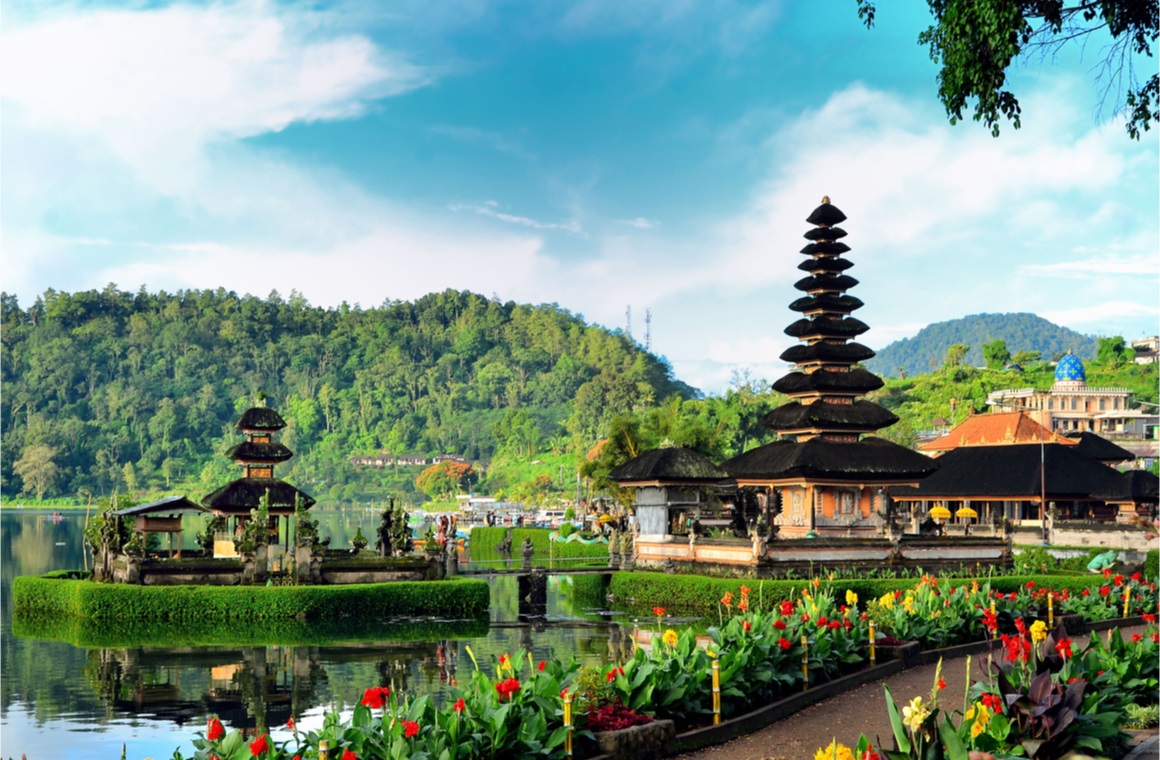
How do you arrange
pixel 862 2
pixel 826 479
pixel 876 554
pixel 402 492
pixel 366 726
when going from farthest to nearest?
pixel 402 492, pixel 826 479, pixel 876 554, pixel 862 2, pixel 366 726

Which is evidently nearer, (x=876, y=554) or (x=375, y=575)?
(x=375, y=575)

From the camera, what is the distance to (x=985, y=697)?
1291cm

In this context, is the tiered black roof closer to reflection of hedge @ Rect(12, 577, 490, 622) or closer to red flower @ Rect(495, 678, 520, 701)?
reflection of hedge @ Rect(12, 577, 490, 622)

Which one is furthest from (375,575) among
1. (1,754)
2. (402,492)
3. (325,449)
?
(325,449)

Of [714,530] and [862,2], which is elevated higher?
[862,2]

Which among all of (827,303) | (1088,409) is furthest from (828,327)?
(1088,409)

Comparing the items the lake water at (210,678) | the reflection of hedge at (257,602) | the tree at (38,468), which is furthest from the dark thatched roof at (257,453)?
the tree at (38,468)

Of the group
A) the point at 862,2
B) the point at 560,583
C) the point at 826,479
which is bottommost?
the point at 560,583

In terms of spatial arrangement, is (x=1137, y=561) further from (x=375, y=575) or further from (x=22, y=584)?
(x=22, y=584)

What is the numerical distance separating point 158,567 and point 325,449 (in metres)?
163

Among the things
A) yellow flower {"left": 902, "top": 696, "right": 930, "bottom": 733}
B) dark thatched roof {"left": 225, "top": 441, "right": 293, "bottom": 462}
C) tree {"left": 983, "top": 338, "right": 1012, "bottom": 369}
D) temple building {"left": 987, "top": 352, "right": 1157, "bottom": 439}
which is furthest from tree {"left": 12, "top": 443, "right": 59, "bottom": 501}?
yellow flower {"left": 902, "top": 696, "right": 930, "bottom": 733}

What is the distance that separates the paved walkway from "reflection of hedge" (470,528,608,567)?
38.2 meters

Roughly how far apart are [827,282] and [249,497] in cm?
2488

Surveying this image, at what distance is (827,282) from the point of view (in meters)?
52.5
